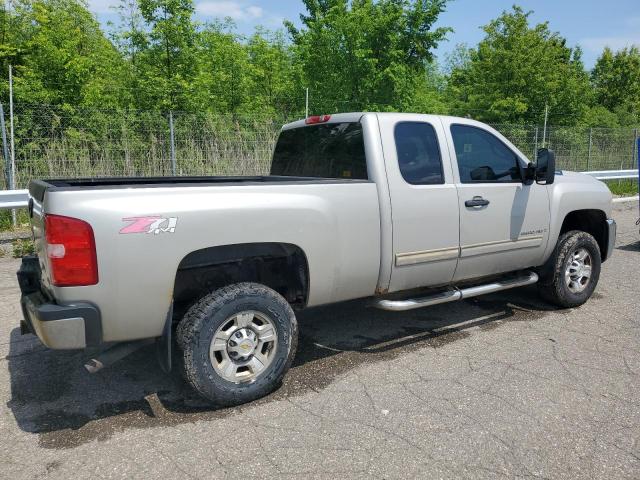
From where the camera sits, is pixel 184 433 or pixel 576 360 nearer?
pixel 184 433

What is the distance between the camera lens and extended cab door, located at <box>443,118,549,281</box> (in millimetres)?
4469

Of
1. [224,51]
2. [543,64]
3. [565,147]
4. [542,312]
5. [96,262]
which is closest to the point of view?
[96,262]

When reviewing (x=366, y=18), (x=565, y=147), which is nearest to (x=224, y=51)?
(x=366, y=18)

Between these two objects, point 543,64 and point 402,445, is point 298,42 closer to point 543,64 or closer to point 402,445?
point 543,64

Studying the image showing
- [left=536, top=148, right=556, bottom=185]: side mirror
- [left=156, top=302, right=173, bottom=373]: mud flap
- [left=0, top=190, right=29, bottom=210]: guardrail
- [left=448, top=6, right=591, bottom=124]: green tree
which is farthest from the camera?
[left=448, top=6, right=591, bottom=124]: green tree

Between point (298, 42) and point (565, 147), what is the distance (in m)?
10.1

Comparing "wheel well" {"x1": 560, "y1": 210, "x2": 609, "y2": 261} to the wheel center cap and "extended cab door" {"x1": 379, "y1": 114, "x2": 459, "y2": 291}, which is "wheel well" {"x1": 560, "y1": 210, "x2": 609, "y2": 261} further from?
the wheel center cap

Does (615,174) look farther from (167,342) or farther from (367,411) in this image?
(167,342)

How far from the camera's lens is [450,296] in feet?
14.6

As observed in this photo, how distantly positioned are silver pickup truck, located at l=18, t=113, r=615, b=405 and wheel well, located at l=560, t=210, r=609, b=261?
25 centimetres

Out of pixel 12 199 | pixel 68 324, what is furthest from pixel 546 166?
pixel 12 199

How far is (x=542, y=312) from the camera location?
541cm

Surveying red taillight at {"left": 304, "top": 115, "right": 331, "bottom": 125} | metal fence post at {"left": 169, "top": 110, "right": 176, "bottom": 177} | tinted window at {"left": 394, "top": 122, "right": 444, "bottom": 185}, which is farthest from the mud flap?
metal fence post at {"left": 169, "top": 110, "right": 176, "bottom": 177}

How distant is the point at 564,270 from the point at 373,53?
11818mm
